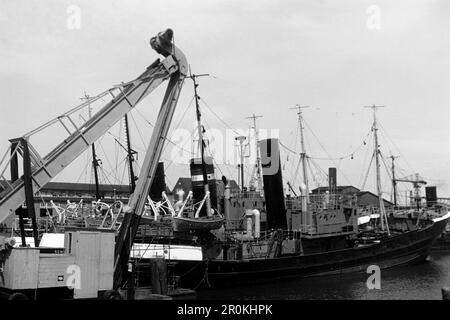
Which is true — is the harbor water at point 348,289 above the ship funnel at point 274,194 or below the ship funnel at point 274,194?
below

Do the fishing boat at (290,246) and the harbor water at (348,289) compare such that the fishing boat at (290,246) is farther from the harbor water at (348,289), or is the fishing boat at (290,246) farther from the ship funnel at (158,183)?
the ship funnel at (158,183)

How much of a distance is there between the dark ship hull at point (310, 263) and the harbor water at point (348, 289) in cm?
70

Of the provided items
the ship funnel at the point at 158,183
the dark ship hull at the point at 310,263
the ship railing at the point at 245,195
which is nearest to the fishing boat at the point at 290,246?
the dark ship hull at the point at 310,263

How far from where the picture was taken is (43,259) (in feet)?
63.9

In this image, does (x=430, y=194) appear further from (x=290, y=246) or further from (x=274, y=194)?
(x=274, y=194)

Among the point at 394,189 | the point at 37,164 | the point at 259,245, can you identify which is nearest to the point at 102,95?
the point at 37,164

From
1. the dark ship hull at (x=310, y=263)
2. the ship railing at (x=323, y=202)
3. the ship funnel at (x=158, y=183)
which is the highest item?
the ship funnel at (x=158, y=183)

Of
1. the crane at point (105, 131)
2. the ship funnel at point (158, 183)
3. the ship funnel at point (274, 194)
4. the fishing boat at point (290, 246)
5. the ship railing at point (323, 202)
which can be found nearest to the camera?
the crane at point (105, 131)

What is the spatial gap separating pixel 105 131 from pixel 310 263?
86.6 ft

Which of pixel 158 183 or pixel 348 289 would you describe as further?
pixel 158 183

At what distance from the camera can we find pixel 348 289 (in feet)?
126

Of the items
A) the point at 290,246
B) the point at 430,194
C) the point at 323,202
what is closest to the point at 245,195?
the point at 290,246

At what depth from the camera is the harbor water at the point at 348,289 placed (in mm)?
34406
